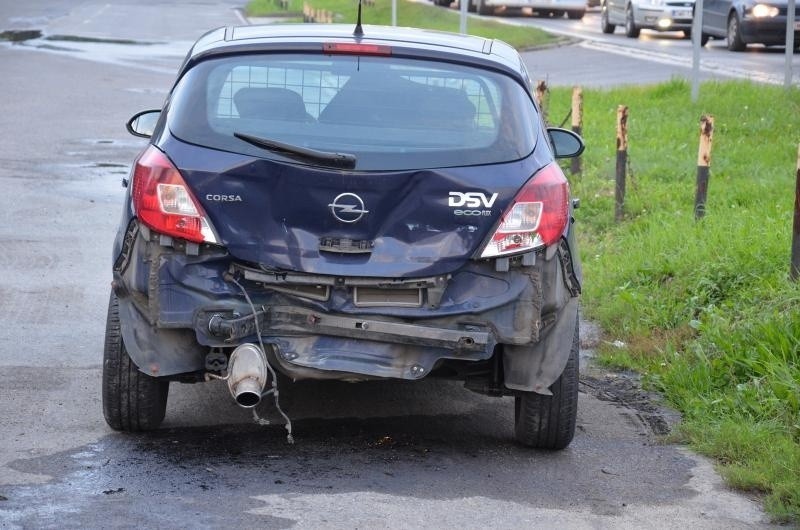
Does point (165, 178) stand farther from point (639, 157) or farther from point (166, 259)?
point (639, 157)

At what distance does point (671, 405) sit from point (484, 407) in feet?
2.89

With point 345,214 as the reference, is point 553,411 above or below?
below

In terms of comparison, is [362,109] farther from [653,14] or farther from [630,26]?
[630,26]

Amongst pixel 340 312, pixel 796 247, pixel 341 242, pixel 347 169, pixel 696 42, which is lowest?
pixel 796 247

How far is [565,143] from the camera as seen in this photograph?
6.76 meters

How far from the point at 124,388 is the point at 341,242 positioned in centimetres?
112

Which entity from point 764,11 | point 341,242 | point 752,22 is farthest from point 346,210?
point 752,22

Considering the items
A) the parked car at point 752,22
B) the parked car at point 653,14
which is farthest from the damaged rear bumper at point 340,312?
the parked car at point 653,14

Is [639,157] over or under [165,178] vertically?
under

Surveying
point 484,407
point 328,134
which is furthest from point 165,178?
point 484,407

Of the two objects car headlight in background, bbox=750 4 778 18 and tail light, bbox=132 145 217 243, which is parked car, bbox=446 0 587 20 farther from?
tail light, bbox=132 145 217 243

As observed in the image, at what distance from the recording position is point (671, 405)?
6777 millimetres

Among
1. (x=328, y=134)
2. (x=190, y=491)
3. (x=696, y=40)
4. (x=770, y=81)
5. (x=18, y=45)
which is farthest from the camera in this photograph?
(x=18, y=45)

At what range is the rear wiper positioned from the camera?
533 centimetres
